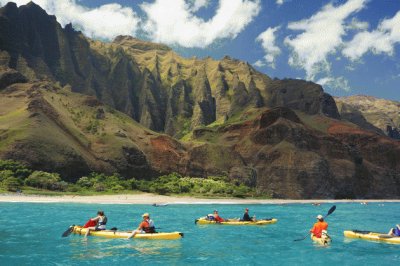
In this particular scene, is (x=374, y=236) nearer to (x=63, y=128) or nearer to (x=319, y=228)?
(x=319, y=228)

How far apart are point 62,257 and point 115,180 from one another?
289ft

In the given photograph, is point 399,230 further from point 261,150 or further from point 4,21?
point 4,21

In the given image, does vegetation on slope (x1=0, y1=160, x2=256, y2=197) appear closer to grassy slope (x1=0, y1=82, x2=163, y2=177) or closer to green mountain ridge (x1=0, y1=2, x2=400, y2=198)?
green mountain ridge (x1=0, y1=2, x2=400, y2=198)

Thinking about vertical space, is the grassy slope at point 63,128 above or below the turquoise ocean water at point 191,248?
above

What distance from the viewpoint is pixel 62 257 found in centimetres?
3139

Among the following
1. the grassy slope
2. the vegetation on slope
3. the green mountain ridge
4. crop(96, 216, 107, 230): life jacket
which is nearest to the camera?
crop(96, 216, 107, 230): life jacket

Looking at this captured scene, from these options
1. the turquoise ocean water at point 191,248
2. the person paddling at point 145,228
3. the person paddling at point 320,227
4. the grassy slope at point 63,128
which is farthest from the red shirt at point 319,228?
the grassy slope at point 63,128

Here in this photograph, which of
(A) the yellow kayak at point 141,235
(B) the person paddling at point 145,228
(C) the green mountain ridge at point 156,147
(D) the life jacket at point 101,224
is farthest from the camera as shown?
(C) the green mountain ridge at point 156,147

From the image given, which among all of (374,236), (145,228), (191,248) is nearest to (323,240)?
(374,236)

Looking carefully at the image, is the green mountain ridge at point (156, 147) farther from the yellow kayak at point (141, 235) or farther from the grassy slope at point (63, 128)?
the yellow kayak at point (141, 235)

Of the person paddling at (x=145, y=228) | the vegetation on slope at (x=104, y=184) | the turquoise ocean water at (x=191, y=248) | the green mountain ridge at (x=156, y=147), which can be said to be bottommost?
the turquoise ocean water at (x=191, y=248)

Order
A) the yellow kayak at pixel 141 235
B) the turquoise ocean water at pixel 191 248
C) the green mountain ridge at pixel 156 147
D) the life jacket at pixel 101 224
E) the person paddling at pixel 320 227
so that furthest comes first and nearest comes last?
the green mountain ridge at pixel 156 147, the life jacket at pixel 101 224, the person paddling at pixel 320 227, the yellow kayak at pixel 141 235, the turquoise ocean water at pixel 191 248

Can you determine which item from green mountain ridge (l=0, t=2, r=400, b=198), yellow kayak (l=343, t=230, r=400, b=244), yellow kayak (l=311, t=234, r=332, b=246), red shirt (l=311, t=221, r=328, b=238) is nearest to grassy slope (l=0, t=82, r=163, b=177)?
green mountain ridge (l=0, t=2, r=400, b=198)

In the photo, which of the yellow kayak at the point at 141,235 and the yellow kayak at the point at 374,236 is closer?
the yellow kayak at the point at 141,235
